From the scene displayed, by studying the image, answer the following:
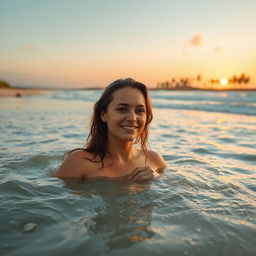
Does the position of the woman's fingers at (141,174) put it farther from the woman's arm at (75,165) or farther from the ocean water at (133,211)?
the woman's arm at (75,165)

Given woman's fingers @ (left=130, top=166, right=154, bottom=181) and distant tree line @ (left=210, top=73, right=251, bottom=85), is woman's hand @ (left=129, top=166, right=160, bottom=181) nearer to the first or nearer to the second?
woman's fingers @ (left=130, top=166, right=154, bottom=181)

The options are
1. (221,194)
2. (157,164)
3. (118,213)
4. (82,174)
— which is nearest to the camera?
(118,213)

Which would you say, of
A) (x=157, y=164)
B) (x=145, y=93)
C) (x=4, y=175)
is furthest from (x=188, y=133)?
(x=4, y=175)

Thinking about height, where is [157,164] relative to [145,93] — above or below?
below

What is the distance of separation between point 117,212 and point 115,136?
3.66 feet

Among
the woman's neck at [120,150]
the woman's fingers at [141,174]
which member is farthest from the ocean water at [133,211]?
the woman's neck at [120,150]

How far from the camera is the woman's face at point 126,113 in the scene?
3270 mm

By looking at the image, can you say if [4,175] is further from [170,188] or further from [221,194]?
[221,194]

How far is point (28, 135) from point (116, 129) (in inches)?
187

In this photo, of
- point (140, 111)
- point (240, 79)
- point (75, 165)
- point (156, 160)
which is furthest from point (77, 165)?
point (240, 79)

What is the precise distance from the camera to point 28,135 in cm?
736

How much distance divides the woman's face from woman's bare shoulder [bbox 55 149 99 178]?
1.55 ft

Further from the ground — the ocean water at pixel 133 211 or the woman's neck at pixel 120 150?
the woman's neck at pixel 120 150

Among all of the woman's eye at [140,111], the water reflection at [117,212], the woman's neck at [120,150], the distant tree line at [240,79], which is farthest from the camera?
the distant tree line at [240,79]
